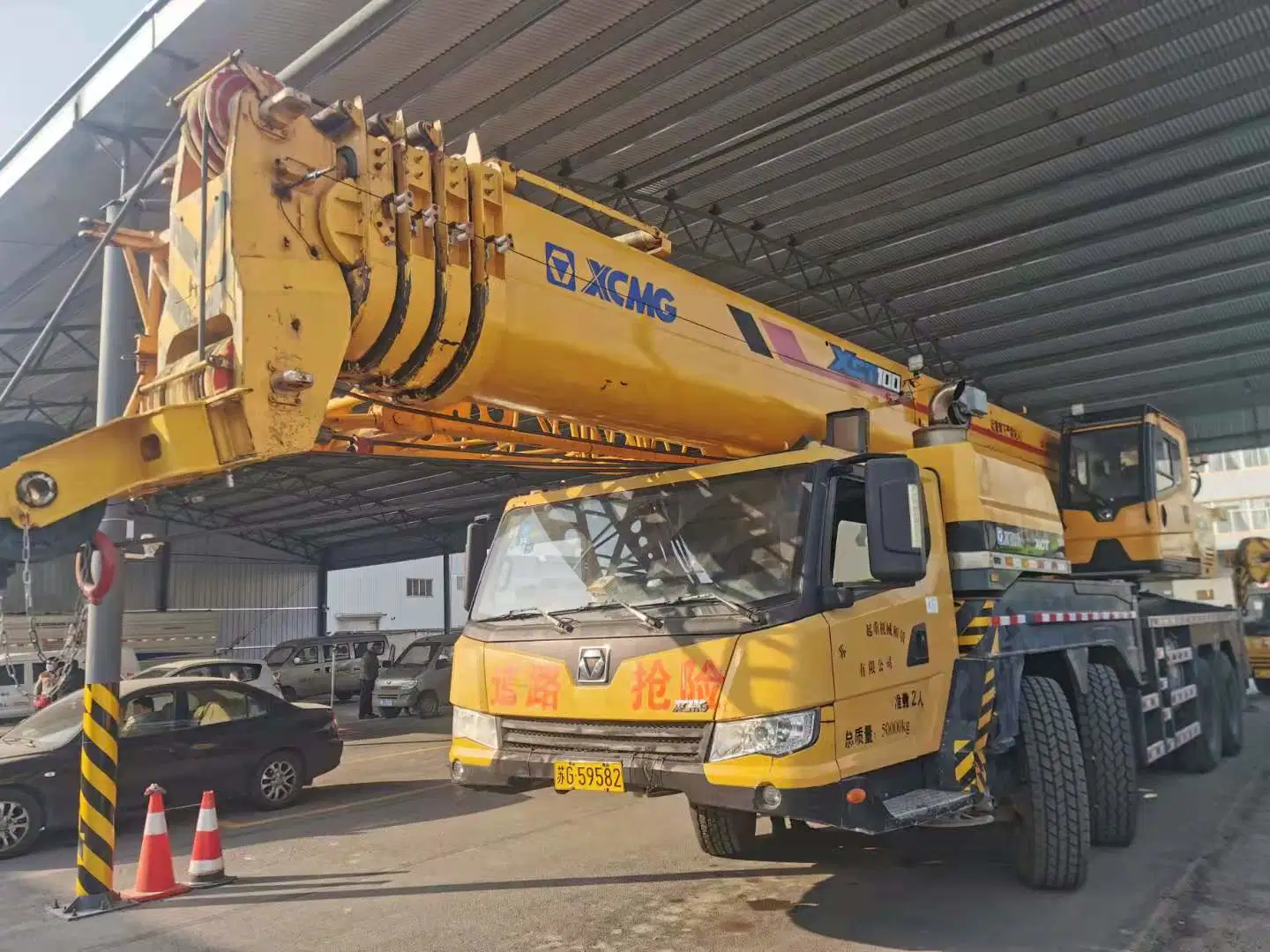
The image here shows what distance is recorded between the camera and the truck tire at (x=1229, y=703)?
33.3 ft

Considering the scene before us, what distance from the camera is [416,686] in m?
18.7

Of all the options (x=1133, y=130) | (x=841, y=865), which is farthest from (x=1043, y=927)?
(x=1133, y=130)

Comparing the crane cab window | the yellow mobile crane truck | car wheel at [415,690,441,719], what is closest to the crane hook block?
the yellow mobile crane truck

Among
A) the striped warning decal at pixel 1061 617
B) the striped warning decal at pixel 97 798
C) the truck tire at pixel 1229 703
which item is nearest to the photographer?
the striped warning decal at pixel 1061 617

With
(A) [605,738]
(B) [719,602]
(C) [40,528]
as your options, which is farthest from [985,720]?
(C) [40,528]

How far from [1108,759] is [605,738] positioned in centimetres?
378

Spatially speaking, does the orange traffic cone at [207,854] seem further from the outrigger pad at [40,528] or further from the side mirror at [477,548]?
the outrigger pad at [40,528]

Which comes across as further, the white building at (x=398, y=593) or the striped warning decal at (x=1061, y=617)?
the white building at (x=398, y=593)

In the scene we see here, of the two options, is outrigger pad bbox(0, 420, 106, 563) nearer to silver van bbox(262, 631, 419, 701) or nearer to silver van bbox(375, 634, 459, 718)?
silver van bbox(375, 634, 459, 718)

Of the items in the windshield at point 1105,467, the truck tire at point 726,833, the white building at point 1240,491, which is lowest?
the truck tire at point 726,833

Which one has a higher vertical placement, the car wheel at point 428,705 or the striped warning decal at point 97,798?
the striped warning decal at point 97,798

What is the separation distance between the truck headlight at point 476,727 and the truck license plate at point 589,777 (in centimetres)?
50

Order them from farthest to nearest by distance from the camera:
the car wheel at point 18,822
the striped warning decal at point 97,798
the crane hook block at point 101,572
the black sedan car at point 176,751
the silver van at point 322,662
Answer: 1. the silver van at point 322,662
2. the black sedan car at point 176,751
3. the car wheel at point 18,822
4. the striped warning decal at point 97,798
5. the crane hook block at point 101,572

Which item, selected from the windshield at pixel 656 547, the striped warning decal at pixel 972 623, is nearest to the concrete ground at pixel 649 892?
the striped warning decal at pixel 972 623
